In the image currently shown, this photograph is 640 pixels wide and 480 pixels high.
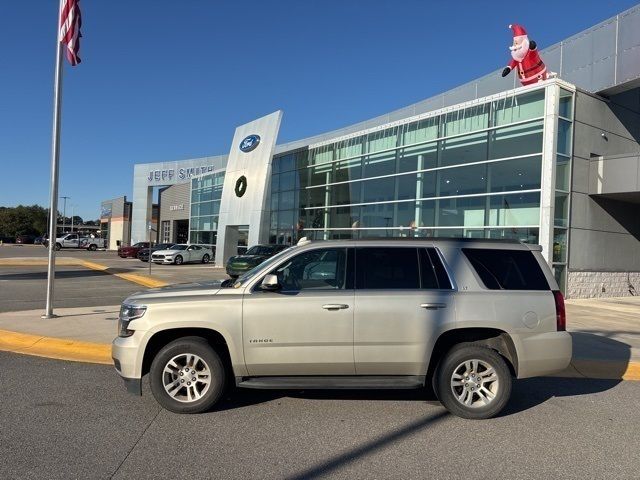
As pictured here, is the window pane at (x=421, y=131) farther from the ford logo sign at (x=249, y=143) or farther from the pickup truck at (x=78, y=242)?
the pickup truck at (x=78, y=242)

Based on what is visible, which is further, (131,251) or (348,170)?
(131,251)

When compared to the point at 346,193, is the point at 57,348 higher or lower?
lower

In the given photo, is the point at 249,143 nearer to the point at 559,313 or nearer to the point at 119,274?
the point at 119,274

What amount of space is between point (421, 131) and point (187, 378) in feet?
62.1

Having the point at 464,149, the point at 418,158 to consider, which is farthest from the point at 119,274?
the point at 464,149

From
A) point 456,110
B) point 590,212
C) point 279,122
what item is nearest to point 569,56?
point 456,110

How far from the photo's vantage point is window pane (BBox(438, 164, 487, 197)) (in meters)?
19.1

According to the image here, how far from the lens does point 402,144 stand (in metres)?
23.0

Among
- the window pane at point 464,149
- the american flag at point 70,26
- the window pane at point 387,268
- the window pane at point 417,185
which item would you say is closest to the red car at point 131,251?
the window pane at point 417,185

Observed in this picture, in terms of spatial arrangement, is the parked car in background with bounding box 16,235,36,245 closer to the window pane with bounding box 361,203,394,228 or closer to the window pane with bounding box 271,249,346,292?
the window pane with bounding box 361,203,394,228

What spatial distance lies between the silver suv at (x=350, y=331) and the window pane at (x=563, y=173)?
13.0 metres

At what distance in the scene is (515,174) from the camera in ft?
58.6

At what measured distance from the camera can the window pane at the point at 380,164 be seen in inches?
932

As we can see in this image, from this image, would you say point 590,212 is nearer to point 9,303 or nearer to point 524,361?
point 524,361
